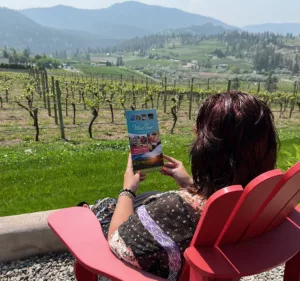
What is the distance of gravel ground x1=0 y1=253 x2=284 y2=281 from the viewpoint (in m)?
2.72

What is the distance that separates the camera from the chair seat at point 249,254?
1.26m

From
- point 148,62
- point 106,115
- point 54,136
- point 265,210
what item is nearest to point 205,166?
point 265,210

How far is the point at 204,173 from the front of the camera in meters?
1.46

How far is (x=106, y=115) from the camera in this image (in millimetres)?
21688

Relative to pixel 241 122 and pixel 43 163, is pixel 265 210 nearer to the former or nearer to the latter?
pixel 241 122

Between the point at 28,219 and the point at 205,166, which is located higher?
the point at 205,166

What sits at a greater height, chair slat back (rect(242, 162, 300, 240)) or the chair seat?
chair slat back (rect(242, 162, 300, 240))

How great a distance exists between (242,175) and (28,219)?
2055 millimetres

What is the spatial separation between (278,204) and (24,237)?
2186 millimetres

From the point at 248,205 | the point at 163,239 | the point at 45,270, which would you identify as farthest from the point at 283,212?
the point at 45,270

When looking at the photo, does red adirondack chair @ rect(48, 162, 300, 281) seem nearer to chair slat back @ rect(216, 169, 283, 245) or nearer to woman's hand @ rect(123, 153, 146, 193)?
chair slat back @ rect(216, 169, 283, 245)

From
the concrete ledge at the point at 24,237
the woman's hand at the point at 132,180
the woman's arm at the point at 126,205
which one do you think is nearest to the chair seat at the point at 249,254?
the woman's arm at the point at 126,205

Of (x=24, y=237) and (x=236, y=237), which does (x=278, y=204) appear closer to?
(x=236, y=237)

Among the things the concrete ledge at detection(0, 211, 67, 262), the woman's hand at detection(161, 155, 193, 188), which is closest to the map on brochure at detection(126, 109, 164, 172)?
the woman's hand at detection(161, 155, 193, 188)
